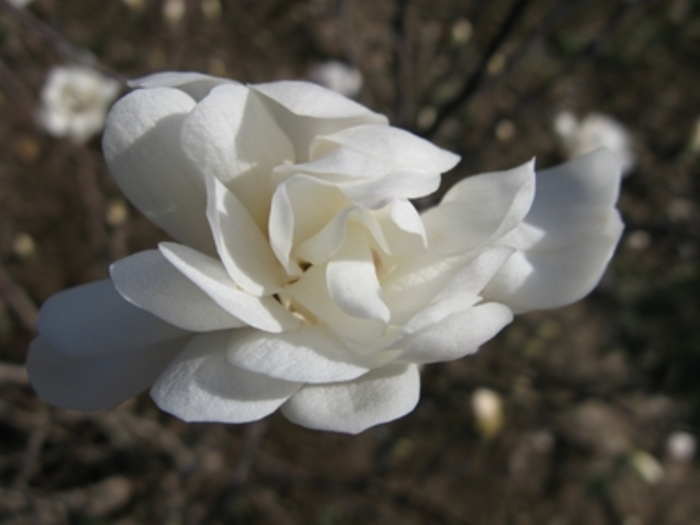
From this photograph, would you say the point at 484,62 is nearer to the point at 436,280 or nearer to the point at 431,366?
the point at 436,280

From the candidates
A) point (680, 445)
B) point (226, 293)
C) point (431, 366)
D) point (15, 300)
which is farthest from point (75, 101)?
point (680, 445)

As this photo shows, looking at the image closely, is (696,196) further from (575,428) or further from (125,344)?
(125,344)

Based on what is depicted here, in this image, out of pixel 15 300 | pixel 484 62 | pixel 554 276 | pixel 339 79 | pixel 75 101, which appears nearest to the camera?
pixel 554 276

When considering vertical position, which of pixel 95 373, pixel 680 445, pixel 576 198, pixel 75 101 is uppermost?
pixel 576 198

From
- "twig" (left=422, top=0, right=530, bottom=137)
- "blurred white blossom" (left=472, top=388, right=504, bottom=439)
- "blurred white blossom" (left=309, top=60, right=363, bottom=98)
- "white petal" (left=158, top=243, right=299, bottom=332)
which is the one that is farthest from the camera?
"blurred white blossom" (left=309, top=60, right=363, bottom=98)

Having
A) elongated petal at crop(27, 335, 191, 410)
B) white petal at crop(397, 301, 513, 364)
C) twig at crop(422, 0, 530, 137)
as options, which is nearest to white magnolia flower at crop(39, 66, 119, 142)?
twig at crop(422, 0, 530, 137)

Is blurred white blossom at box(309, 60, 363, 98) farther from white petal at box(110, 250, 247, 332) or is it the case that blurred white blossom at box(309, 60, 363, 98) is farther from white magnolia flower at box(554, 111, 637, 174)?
white petal at box(110, 250, 247, 332)
